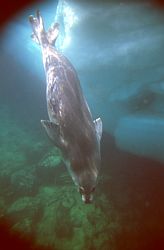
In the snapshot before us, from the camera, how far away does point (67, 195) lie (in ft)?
34.7

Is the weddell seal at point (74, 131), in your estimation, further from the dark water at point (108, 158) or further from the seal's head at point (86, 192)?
the dark water at point (108, 158)

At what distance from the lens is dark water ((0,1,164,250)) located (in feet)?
30.6

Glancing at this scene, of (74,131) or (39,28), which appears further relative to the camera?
(39,28)

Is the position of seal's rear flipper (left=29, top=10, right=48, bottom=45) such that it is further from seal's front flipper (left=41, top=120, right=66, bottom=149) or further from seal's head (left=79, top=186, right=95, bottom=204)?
seal's head (left=79, top=186, right=95, bottom=204)

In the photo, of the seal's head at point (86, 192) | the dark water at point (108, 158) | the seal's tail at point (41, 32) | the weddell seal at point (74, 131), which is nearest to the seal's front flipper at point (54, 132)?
the weddell seal at point (74, 131)

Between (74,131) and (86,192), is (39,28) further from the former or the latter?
(86,192)

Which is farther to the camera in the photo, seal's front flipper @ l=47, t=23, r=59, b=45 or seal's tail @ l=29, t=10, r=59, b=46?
seal's front flipper @ l=47, t=23, r=59, b=45

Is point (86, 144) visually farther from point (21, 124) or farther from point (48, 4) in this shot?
point (21, 124)

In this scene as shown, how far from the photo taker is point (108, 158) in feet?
41.6

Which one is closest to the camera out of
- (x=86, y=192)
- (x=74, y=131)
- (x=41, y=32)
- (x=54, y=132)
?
(x=74, y=131)

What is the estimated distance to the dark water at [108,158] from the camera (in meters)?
9.33

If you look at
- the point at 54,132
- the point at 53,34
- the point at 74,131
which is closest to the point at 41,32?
the point at 53,34

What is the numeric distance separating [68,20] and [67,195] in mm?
6732

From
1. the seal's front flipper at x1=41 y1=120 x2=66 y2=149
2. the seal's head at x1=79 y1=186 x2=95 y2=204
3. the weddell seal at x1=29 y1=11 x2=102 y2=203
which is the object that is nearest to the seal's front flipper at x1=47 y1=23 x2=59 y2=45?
the weddell seal at x1=29 y1=11 x2=102 y2=203
